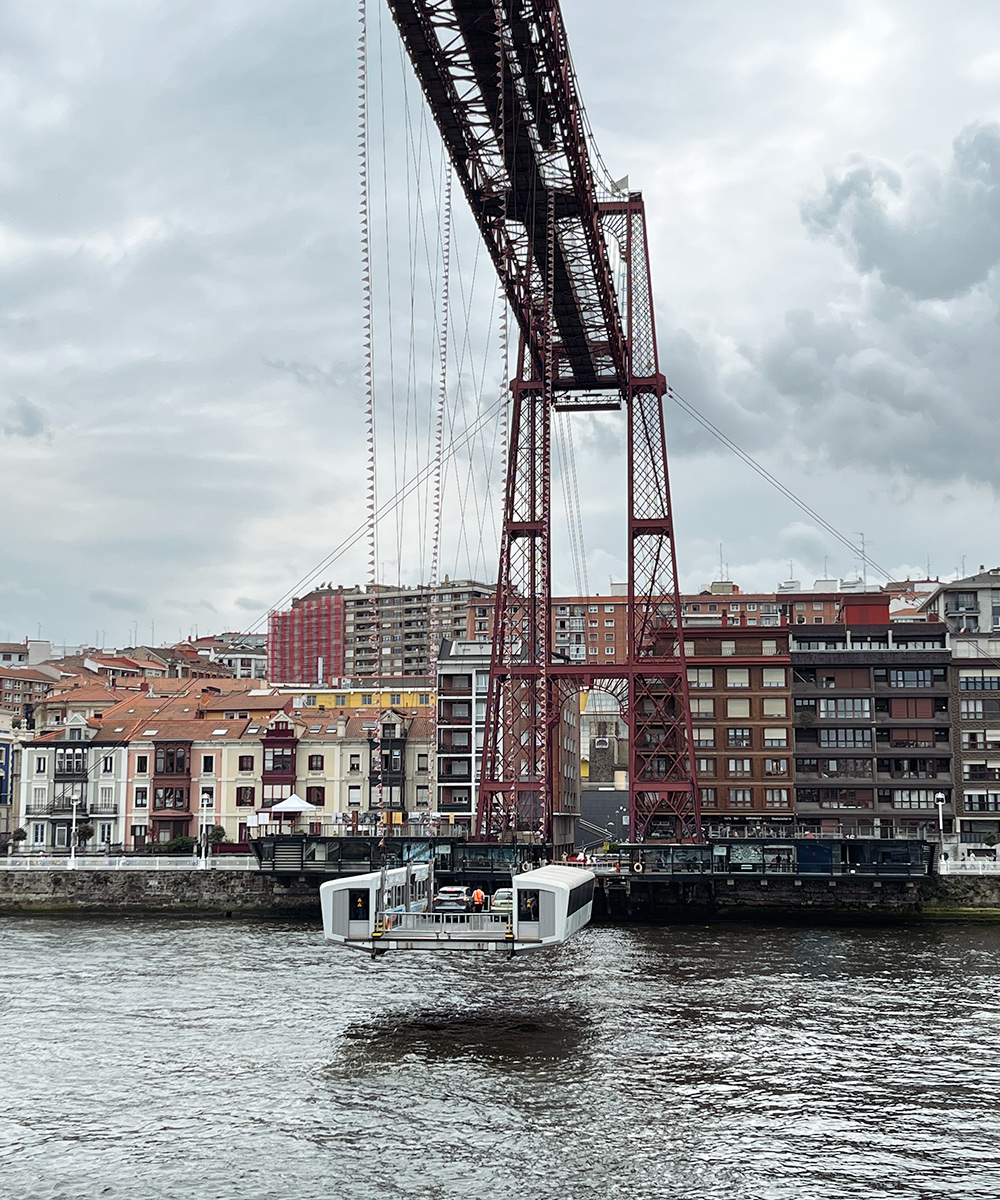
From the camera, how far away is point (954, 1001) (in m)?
39.3

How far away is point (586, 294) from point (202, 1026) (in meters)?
42.0

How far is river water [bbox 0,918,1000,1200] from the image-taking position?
23156 mm

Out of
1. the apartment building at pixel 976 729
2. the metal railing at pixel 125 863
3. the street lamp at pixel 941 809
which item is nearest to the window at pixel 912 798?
the street lamp at pixel 941 809

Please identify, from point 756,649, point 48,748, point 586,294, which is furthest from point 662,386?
point 48,748

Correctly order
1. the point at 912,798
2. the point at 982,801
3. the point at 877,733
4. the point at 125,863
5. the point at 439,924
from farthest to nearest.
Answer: the point at 877,733 < the point at 912,798 < the point at 982,801 < the point at 125,863 < the point at 439,924

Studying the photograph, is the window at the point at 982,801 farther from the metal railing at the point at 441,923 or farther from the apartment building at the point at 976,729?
the metal railing at the point at 441,923

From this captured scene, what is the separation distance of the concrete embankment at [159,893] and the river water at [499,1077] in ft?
60.3

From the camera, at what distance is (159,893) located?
68812mm

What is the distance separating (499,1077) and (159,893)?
140 ft

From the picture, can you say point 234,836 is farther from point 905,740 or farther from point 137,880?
point 905,740

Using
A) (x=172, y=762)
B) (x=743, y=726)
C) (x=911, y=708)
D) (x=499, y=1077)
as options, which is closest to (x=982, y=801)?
(x=911, y=708)

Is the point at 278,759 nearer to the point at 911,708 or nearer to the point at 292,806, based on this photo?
the point at 292,806

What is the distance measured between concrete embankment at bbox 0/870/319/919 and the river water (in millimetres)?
18387

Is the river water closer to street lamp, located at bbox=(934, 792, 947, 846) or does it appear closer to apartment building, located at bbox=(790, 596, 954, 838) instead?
street lamp, located at bbox=(934, 792, 947, 846)
